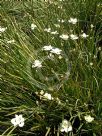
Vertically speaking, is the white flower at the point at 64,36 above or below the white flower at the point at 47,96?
above

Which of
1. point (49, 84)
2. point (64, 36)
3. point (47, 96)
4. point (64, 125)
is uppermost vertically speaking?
point (64, 36)

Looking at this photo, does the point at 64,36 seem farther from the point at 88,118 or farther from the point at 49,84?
the point at 88,118

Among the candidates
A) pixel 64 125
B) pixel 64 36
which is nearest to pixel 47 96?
pixel 64 125

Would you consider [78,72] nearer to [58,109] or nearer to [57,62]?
[57,62]

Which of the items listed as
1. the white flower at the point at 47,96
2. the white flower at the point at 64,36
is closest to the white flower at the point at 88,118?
the white flower at the point at 47,96

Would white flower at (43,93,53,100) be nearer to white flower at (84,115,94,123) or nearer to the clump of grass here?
the clump of grass

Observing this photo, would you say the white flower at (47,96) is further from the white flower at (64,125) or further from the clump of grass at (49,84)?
the white flower at (64,125)

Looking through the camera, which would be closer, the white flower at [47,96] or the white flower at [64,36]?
the white flower at [47,96]

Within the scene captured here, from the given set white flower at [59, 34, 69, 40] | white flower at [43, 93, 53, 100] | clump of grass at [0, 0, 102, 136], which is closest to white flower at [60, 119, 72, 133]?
clump of grass at [0, 0, 102, 136]

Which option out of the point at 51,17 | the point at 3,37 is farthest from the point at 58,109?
the point at 51,17
